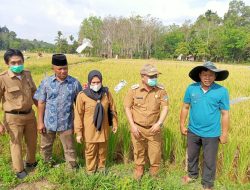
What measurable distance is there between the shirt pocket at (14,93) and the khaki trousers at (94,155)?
3.24 ft

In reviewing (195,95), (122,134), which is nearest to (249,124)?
(195,95)

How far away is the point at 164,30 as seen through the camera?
56.9 meters

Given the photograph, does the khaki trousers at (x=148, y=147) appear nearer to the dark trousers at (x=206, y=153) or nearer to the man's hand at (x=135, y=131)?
the man's hand at (x=135, y=131)

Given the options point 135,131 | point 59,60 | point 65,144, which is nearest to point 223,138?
point 135,131

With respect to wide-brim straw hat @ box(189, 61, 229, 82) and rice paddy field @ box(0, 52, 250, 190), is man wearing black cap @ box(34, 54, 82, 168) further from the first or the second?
wide-brim straw hat @ box(189, 61, 229, 82)

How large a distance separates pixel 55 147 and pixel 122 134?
A: 98cm

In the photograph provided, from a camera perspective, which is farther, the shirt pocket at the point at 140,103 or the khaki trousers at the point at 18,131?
the khaki trousers at the point at 18,131

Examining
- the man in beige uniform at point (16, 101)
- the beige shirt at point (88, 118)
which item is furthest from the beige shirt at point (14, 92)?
the beige shirt at point (88, 118)

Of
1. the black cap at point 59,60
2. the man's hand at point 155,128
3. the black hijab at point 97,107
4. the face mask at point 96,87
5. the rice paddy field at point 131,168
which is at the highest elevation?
the black cap at point 59,60

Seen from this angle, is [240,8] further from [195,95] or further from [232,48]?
[195,95]

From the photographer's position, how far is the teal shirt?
288 cm

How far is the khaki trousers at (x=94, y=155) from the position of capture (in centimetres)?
319

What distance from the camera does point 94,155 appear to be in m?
3.24

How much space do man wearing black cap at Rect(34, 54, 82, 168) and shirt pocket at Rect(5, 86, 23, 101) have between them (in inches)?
7.2
